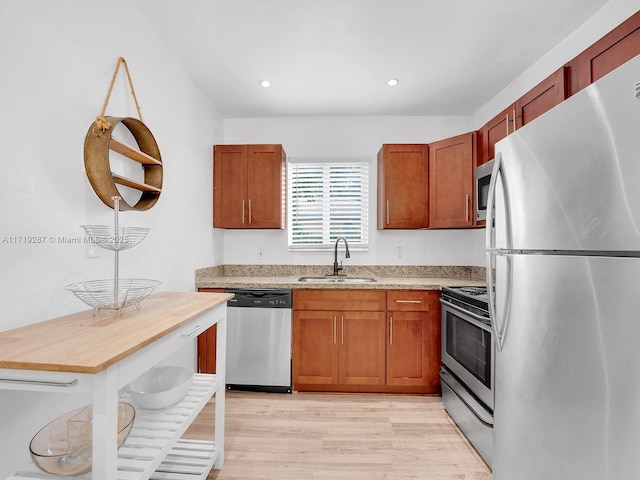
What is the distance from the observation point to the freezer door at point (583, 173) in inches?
32.4

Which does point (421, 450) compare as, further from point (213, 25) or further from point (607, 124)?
point (213, 25)

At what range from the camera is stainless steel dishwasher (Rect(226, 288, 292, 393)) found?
2.68m

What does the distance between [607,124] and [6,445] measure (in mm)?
2171

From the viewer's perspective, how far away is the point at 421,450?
195cm

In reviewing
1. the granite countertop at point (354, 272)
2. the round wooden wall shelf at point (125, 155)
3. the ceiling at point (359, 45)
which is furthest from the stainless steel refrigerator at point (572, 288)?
the round wooden wall shelf at point (125, 155)

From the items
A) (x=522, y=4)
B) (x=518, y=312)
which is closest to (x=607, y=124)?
(x=518, y=312)

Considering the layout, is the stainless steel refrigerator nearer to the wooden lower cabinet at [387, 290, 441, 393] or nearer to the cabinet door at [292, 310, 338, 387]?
the wooden lower cabinet at [387, 290, 441, 393]

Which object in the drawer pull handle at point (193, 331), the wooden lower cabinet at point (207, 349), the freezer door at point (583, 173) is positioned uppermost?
the freezer door at point (583, 173)

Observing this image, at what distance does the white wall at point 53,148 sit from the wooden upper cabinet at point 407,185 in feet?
6.68

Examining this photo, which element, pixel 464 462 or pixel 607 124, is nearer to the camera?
pixel 607 124

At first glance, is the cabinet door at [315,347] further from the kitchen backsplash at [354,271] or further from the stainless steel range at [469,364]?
the stainless steel range at [469,364]

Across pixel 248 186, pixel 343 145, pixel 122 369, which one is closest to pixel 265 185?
pixel 248 186

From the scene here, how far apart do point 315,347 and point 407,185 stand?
5.72ft

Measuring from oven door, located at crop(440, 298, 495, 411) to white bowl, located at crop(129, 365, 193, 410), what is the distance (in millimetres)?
1688
